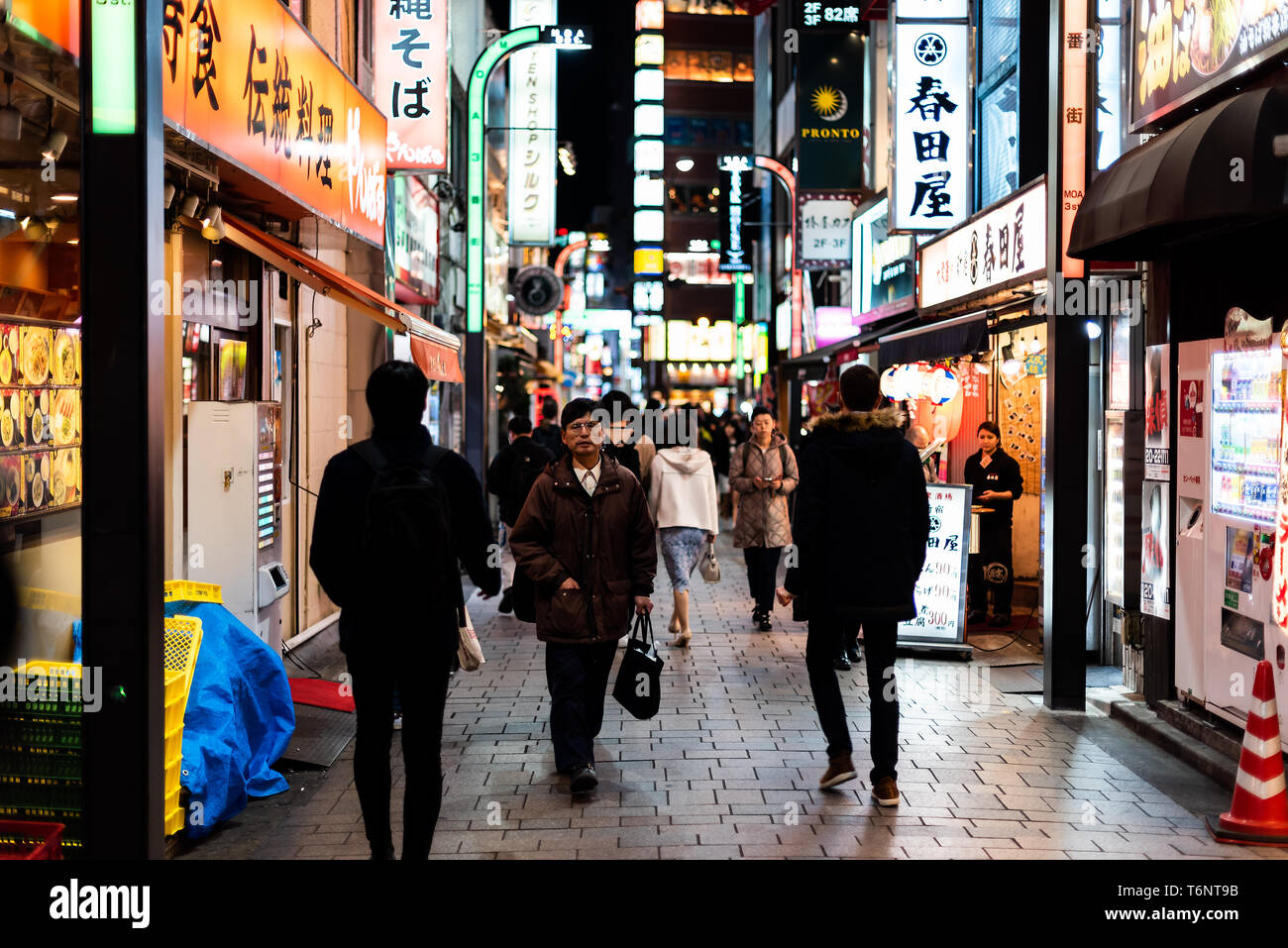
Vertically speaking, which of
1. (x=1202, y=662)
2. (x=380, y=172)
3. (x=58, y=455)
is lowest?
(x=1202, y=662)

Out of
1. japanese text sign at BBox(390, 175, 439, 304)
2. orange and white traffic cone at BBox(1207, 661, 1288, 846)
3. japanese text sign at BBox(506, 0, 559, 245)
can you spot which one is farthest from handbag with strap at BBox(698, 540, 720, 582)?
japanese text sign at BBox(506, 0, 559, 245)

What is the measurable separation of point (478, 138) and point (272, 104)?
7.14 meters

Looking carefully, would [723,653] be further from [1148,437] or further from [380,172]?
[380,172]

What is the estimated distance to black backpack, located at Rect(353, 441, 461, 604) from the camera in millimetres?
4840

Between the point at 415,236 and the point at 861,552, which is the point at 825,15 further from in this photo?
the point at 861,552

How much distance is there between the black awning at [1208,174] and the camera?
5.98 m

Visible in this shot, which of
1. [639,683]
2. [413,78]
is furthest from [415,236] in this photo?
[639,683]

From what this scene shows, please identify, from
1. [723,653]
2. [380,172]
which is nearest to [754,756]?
[723,653]

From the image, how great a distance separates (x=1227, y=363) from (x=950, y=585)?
13.2 ft

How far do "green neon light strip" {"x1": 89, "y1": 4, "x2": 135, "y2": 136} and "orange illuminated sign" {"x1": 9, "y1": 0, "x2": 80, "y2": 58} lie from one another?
1.05 metres

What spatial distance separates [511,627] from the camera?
12773 mm

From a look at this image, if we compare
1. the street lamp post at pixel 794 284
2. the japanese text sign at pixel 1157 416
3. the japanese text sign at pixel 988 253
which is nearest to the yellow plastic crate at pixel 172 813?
the japanese text sign at pixel 1157 416

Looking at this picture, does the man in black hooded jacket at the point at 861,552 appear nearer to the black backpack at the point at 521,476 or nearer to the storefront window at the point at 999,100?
the black backpack at the point at 521,476

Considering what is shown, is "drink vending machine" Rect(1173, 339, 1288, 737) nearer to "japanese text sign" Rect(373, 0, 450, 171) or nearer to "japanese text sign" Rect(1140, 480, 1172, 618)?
"japanese text sign" Rect(1140, 480, 1172, 618)
